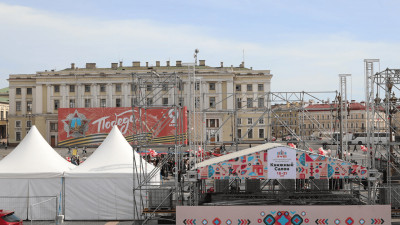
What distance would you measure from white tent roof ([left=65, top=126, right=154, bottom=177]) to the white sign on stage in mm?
5894

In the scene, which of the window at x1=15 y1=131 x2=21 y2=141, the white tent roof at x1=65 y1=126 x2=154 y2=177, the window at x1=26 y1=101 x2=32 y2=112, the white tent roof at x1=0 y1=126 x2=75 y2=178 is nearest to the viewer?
the white tent roof at x1=65 y1=126 x2=154 y2=177

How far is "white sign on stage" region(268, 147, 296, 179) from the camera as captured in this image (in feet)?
53.7

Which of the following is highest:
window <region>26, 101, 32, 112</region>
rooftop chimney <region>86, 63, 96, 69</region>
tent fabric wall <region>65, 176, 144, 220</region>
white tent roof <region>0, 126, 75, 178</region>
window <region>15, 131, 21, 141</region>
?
rooftop chimney <region>86, 63, 96, 69</region>

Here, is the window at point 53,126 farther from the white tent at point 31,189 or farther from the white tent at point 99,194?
the white tent at point 99,194

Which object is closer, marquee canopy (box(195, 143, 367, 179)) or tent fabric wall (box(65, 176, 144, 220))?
marquee canopy (box(195, 143, 367, 179))

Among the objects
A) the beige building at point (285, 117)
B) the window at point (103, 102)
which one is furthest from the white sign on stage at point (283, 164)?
the window at point (103, 102)

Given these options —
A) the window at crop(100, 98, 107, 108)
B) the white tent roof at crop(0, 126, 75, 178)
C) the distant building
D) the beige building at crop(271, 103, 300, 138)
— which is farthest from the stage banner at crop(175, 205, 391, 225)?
the distant building

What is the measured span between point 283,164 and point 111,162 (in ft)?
27.3

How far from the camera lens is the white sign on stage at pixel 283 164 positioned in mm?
16375

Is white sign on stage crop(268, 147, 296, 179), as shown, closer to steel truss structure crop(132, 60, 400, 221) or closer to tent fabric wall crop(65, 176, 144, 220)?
steel truss structure crop(132, 60, 400, 221)

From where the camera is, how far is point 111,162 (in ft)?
72.2

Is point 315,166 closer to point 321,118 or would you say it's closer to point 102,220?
point 102,220

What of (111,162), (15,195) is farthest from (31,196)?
(111,162)

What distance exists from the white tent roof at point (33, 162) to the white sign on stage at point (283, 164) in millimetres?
9156
